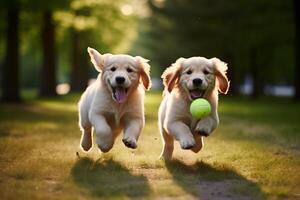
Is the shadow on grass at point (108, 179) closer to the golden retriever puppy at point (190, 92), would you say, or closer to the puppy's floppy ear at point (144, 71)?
the golden retriever puppy at point (190, 92)

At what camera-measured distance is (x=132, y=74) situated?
8445 millimetres

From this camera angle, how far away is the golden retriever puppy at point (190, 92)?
26.3 feet

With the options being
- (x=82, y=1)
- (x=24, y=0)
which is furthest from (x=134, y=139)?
(x=82, y=1)

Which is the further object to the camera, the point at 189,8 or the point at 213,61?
the point at 189,8

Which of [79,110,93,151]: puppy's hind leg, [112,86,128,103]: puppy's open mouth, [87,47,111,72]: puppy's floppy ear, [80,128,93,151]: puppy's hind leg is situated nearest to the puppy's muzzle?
[112,86,128,103]: puppy's open mouth

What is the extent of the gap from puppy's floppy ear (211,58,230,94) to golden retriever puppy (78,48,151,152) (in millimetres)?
971

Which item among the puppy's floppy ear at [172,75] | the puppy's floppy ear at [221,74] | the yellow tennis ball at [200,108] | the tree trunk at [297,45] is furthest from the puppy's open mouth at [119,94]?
the tree trunk at [297,45]

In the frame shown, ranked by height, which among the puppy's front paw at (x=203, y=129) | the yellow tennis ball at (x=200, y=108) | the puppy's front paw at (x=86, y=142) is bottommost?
the puppy's front paw at (x=86, y=142)

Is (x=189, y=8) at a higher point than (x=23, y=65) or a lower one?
higher

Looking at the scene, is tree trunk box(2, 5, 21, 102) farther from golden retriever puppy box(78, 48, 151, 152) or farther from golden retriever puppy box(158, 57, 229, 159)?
golden retriever puppy box(158, 57, 229, 159)

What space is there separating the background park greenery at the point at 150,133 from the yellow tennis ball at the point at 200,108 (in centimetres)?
72

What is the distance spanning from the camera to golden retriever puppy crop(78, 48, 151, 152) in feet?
26.9

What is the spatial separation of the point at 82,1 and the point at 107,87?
2272 centimetres

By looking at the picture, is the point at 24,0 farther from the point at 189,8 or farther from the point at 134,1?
the point at 134,1
